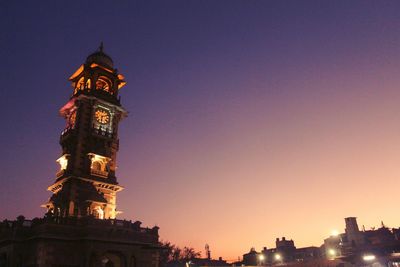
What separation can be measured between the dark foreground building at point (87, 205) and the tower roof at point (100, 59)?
0.44 feet

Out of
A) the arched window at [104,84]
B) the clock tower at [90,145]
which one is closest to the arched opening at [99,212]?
the clock tower at [90,145]

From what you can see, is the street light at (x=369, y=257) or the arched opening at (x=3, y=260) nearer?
the arched opening at (x=3, y=260)

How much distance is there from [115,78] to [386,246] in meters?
40.8

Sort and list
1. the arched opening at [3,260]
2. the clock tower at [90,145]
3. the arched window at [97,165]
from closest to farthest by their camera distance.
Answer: the arched opening at [3,260] → the clock tower at [90,145] → the arched window at [97,165]

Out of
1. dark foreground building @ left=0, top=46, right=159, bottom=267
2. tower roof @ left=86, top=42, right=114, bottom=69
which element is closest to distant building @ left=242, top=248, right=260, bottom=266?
dark foreground building @ left=0, top=46, right=159, bottom=267

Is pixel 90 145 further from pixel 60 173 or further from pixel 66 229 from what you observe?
pixel 66 229

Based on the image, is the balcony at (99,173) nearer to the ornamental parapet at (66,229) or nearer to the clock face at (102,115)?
the clock face at (102,115)

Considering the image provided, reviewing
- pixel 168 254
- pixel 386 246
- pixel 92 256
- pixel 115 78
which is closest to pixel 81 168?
pixel 92 256

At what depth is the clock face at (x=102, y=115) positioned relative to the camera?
42856 millimetres

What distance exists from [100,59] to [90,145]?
13236 mm

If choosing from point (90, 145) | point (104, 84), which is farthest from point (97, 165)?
point (104, 84)

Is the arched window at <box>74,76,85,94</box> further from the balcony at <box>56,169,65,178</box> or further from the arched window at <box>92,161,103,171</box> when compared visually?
the balcony at <box>56,169,65,178</box>

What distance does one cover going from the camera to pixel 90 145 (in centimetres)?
4012

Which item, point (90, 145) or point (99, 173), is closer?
point (99, 173)
